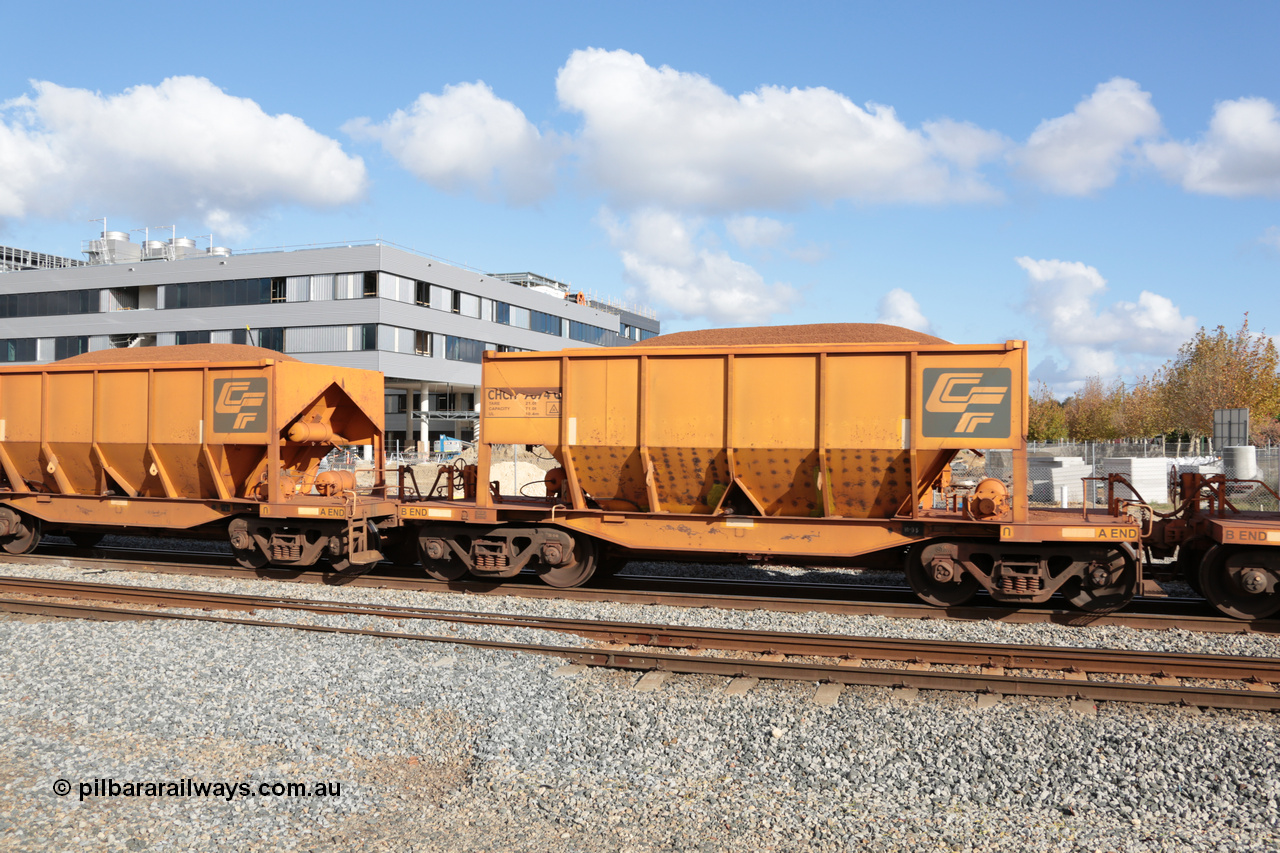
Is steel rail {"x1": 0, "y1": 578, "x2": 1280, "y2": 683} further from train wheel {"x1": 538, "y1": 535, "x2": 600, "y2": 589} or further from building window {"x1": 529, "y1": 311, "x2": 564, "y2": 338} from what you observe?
building window {"x1": 529, "y1": 311, "x2": 564, "y2": 338}

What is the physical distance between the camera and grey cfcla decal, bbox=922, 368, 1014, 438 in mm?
9594

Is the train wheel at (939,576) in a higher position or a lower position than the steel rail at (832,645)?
higher

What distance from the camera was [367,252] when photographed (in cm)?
4681

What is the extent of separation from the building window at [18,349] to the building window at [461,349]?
29.5 meters

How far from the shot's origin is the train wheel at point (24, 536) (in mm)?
14586

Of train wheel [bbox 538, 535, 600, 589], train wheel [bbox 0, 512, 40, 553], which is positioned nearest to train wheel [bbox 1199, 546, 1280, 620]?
train wheel [bbox 538, 535, 600, 589]

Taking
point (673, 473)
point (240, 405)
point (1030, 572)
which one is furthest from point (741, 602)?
point (240, 405)

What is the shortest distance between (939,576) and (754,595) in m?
2.55

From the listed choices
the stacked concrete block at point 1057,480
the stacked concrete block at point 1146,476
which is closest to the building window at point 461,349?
the stacked concrete block at point 1057,480

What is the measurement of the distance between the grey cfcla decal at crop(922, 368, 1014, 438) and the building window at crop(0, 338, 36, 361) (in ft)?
212

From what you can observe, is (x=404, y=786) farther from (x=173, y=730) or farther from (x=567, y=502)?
(x=567, y=502)

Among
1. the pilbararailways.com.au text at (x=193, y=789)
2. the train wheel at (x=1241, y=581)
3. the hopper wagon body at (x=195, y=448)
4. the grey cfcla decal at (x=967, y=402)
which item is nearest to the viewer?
the pilbararailways.com.au text at (x=193, y=789)

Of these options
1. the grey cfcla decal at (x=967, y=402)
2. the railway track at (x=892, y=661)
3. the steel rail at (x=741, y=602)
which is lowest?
the railway track at (x=892, y=661)

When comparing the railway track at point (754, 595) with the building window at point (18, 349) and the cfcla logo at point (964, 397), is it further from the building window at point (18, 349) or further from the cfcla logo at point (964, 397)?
the building window at point (18, 349)
